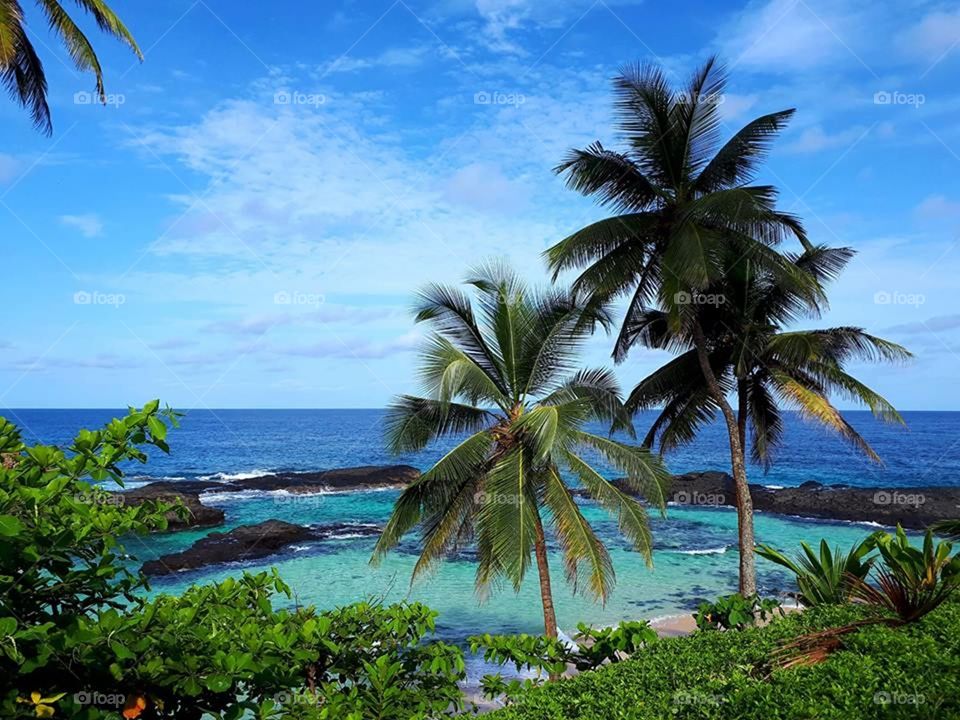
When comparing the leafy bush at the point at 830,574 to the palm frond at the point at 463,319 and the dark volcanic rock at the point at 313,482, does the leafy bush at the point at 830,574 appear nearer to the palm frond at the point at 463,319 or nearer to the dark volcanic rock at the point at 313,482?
the palm frond at the point at 463,319

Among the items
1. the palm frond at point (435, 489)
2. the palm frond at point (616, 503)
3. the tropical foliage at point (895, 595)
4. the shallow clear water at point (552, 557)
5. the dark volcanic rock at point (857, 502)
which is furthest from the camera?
the dark volcanic rock at point (857, 502)

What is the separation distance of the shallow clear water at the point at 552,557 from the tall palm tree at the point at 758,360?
22.7ft

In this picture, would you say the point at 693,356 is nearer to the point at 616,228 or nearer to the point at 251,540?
the point at 616,228

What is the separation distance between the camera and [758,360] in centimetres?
1534

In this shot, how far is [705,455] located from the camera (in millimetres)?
79938

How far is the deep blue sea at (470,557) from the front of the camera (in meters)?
21.7

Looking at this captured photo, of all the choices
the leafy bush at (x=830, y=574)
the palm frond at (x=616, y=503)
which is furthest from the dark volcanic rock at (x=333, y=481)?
the leafy bush at (x=830, y=574)

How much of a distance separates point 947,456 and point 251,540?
73.9 m

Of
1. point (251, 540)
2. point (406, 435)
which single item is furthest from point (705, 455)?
point (406, 435)

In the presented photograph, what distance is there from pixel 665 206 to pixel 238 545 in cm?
2261

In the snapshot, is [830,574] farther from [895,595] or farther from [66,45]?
[66,45]

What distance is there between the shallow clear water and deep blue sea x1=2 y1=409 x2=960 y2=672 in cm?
7

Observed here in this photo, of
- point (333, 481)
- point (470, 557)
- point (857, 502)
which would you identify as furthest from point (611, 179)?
point (333, 481)

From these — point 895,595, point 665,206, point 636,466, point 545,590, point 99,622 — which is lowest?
point 545,590
